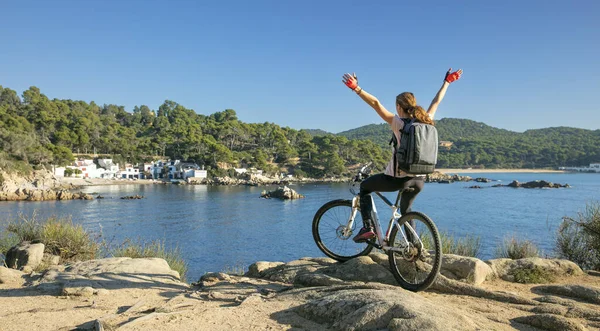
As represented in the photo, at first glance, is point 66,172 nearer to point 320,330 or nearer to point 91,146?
point 91,146

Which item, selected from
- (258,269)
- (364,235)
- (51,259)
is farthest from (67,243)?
(364,235)

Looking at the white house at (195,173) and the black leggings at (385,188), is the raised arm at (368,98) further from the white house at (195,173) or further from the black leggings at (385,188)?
the white house at (195,173)

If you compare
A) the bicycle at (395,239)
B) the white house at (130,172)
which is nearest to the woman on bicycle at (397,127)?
the bicycle at (395,239)

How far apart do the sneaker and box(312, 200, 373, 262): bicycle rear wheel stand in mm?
264

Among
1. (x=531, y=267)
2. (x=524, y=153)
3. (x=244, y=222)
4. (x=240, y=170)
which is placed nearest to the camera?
(x=531, y=267)

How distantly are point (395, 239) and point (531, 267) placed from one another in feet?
7.11

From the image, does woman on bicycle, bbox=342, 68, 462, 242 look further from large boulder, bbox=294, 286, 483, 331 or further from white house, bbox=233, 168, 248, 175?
white house, bbox=233, 168, 248, 175

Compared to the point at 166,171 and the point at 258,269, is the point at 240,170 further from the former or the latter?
the point at 258,269

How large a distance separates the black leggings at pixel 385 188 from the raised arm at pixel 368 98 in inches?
24.9

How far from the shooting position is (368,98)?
4.16 m

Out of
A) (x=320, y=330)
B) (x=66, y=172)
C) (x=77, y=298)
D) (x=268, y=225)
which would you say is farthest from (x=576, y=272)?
(x=66, y=172)

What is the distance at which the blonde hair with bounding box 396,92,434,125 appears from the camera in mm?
3994

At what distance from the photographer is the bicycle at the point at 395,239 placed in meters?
4.18

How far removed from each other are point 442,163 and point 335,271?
160359mm
